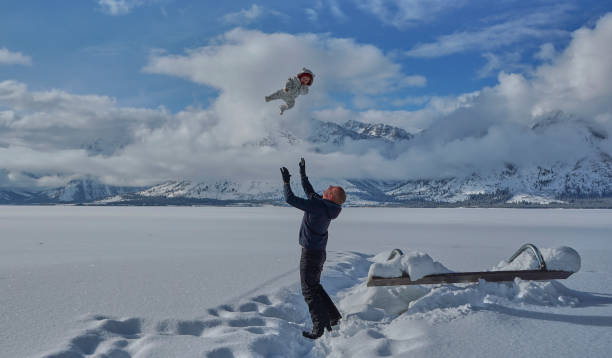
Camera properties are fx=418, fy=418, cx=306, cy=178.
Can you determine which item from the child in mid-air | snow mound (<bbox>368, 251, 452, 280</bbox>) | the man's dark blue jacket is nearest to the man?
the man's dark blue jacket

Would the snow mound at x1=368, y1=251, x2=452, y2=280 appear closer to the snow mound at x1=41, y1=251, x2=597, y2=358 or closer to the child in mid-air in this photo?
the snow mound at x1=41, y1=251, x2=597, y2=358

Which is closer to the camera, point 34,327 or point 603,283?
point 34,327

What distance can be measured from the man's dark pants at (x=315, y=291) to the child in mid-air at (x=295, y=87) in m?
3.93

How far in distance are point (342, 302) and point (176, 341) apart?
13.1 feet

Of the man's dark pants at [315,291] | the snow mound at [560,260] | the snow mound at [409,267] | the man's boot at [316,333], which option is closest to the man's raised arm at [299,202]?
the man's dark pants at [315,291]

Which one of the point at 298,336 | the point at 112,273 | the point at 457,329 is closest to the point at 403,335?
the point at 457,329

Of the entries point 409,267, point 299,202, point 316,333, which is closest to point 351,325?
point 316,333

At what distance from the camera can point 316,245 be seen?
6.48 m

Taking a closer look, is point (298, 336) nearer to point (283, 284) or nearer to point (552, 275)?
point (283, 284)

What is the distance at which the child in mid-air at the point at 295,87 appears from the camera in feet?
29.4

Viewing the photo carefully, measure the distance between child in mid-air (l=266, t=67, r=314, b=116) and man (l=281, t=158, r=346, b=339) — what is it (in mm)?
3110

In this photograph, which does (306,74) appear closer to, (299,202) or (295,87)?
(295,87)

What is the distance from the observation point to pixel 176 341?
18.9ft

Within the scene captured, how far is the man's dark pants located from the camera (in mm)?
6484
